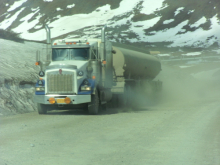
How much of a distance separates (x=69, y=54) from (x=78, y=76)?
4.72 ft

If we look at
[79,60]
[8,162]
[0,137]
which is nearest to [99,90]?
[79,60]

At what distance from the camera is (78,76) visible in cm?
1482

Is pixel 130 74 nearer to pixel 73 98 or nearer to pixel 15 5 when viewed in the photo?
pixel 73 98

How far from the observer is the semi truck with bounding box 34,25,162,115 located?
14.8 metres

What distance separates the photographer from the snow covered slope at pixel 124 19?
87.4 meters

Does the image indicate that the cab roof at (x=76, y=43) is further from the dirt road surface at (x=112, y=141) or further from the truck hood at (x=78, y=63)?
the dirt road surface at (x=112, y=141)

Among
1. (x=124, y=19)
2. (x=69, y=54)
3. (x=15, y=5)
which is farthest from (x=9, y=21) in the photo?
(x=69, y=54)

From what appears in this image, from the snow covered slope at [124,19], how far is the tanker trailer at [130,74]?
179 feet

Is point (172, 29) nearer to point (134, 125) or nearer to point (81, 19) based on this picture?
point (81, 19)

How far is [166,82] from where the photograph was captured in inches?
1371

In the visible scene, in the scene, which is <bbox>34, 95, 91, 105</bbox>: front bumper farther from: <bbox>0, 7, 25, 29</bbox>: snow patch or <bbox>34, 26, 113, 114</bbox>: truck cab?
<bbox>0, 7, 25, 29</bbox>: snow patch

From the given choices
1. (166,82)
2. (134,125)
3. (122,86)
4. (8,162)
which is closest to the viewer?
(8,162)

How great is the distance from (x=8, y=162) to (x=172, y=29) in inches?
3535

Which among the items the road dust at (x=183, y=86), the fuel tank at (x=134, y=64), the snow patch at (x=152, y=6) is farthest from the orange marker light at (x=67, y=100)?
the snow patch at (x=152, y=6)
